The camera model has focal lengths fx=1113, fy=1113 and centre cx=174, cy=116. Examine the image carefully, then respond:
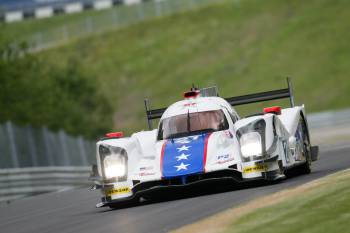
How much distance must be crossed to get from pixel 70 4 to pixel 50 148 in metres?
62.9

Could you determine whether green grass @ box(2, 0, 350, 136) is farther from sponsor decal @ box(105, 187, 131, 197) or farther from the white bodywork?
sponsor decal @ box(105, 187, 131, 197)

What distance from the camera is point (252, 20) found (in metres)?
78.8

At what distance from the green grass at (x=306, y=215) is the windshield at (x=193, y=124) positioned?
341 cm

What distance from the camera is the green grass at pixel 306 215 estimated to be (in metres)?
10.5

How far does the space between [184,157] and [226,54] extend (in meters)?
59.3

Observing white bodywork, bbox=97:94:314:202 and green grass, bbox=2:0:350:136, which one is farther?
green grass, bbox=2:0:350:136

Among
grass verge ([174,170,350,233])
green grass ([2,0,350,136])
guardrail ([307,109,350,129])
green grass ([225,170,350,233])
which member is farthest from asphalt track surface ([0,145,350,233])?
green grass ([2,0,350,136])

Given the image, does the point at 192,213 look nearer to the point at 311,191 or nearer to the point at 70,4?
the point at 311,191

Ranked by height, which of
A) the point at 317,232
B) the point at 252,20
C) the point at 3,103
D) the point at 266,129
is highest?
the point at 252,20

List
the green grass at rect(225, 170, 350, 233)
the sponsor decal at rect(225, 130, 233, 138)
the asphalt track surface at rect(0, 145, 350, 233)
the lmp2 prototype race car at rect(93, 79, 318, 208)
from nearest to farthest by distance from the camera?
the green grass at rect(225, 170, 350, 233), the asphalt track surface at rect(0, 145, 350, 233), the lmp2 prototype race car at rect(93, 79, 318, 208), the sponsor decal at rect(225, 130, 233, 138)

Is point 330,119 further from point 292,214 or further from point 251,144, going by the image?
point 292,214

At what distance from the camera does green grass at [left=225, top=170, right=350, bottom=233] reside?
10.5 m

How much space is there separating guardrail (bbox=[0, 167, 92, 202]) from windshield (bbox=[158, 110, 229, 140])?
868 centimetres

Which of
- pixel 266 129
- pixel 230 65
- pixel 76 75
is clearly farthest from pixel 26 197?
pixel 230 65
